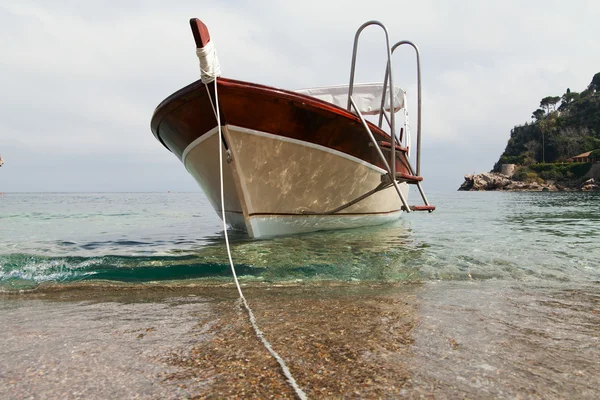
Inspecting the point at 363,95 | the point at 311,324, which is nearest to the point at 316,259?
the point at 311,324

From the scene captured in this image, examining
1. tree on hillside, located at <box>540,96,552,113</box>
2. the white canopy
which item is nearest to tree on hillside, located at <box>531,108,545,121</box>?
tree on hillside, located at <box>540,96,552,113</box>

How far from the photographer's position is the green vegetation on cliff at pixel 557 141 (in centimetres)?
7769

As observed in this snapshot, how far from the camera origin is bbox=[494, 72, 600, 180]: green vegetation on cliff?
77.7 meters

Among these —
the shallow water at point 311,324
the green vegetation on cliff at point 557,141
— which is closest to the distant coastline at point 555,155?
the green vegetation on cliff at point 557,141

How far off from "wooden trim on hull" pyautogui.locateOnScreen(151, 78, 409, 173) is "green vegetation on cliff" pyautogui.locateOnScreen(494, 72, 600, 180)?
270ft

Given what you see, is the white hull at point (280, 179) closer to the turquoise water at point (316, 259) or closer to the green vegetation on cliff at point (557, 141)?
the turquoise water at point (316, 259)

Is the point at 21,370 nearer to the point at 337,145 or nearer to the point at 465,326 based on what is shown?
the point at 465,326

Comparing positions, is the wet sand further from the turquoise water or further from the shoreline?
the shoreline

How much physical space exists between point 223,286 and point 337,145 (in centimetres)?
356

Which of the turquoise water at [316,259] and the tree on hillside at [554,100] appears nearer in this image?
the turquoise water at [316,259]

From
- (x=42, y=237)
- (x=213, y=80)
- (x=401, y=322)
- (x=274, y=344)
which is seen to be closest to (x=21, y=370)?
(x=274, y=344)

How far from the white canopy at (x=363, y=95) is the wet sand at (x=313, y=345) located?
23.3ft

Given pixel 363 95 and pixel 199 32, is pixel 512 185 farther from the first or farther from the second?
pixel 199 32

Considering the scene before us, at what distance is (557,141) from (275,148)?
316 ft
